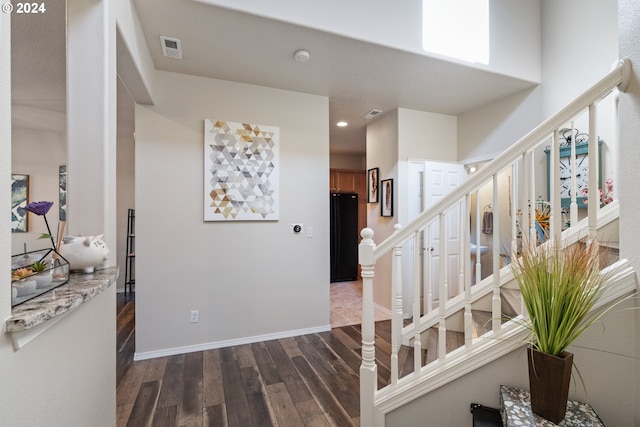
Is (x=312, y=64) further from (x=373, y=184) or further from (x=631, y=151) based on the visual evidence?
(x=631, y=151)

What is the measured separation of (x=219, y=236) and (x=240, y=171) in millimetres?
700

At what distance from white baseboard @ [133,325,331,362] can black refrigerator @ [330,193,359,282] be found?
2.46 m

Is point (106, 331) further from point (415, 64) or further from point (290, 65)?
point (415, 64)

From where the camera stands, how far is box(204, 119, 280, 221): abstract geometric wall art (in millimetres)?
2766

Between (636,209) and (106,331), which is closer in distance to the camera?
(636,209)

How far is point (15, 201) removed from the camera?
12.6ft

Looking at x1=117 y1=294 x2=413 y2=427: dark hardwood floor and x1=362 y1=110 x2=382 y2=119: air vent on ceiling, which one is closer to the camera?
x1=117 y1=294 x2=413 y2=427: dark hardwood floor

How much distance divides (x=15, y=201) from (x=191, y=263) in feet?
10.7

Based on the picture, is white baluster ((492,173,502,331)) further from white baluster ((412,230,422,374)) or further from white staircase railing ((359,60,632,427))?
white baluster ((412,230,422,374))

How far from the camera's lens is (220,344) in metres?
2.79

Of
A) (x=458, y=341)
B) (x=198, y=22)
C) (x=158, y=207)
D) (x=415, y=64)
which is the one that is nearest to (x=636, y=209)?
(x=458, y=341)

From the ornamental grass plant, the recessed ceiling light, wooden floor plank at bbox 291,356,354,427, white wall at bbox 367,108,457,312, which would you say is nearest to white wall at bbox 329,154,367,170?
white wall at bbox 367,108,457,312

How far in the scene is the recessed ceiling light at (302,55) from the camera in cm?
231

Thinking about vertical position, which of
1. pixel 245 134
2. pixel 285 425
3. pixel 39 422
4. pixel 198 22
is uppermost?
pixel 198 22
